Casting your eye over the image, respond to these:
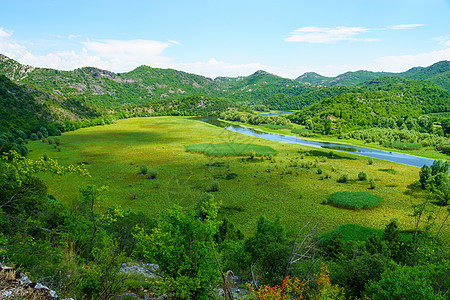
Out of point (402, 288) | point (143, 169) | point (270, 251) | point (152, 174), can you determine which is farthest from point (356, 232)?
point (143, 169)

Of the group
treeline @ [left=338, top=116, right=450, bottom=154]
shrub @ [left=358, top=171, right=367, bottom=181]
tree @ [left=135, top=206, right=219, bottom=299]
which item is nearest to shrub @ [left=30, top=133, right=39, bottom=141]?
tree @ [left=135, top=206, right=219, bottom=299]

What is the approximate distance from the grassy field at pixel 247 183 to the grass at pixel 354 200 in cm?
141

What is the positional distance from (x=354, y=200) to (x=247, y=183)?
2208cm

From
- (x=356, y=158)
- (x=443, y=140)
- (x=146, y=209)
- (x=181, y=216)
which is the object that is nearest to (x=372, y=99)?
(x=443, y=140)

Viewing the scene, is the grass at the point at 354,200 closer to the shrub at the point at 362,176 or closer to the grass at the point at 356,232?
the grass at the point at 356,232

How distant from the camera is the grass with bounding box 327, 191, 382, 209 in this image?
1640 inches

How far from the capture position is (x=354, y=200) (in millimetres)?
42969

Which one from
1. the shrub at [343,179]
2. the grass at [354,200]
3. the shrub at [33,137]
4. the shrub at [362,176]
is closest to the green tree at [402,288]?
the grass at [354,200]

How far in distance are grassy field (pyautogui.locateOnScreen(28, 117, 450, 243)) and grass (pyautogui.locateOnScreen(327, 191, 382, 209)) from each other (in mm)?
1407

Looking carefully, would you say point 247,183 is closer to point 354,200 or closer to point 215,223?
point 354,200

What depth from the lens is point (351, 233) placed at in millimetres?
31328

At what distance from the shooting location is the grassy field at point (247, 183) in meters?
38.1

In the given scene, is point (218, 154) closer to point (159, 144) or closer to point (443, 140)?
point (159, 144)

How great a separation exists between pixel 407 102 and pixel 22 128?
25094 cm
